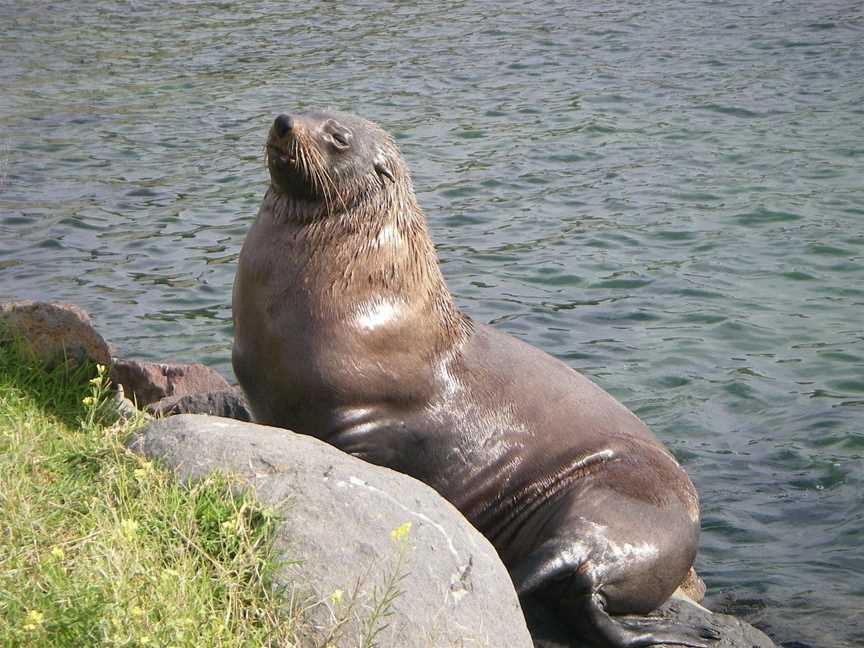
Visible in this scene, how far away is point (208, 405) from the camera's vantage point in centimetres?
645

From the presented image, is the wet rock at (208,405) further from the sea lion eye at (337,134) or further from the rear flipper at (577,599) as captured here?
the rear flipper at (577,599)

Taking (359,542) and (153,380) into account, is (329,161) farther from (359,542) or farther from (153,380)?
(359,542)

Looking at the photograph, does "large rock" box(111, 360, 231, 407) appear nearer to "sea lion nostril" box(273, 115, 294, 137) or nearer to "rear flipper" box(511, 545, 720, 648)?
Answer: "sea lion nostril" box(273, 115, 294, 137)

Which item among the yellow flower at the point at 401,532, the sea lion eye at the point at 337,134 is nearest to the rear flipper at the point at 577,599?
the yellow flower at the point at 401,532

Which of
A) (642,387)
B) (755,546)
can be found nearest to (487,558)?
(755,546)

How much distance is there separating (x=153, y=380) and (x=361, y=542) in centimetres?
310

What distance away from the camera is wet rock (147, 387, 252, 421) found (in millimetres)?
6344

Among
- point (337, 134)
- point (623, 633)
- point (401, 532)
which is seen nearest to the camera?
point (401, 532)

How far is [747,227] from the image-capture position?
11141 millimetres

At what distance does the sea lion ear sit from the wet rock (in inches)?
51.1

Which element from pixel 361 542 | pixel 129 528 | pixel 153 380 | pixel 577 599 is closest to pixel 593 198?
pixel 153 380

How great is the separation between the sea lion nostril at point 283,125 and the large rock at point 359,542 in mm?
1445

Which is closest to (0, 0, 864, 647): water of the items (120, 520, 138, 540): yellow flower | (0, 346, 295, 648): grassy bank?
(0, 346, 295, 648): grassy bank

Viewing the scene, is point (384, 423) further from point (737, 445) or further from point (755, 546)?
point (737, 445)
